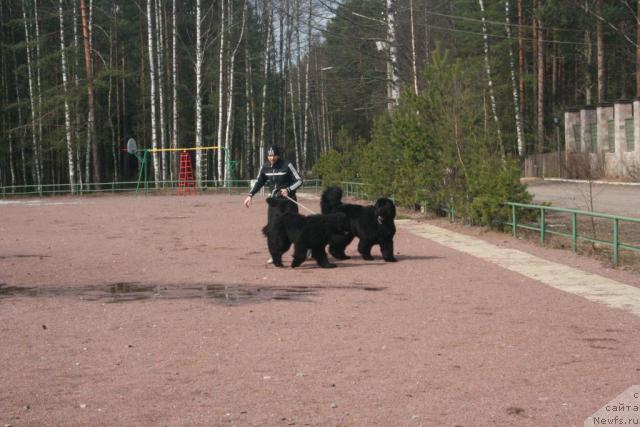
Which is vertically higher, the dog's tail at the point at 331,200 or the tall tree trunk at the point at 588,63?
the tall tree trunk at the point at 588,63

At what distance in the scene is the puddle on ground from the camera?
11.6 m

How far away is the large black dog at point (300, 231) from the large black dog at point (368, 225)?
501mm

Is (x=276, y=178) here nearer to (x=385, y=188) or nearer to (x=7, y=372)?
(x=7, y=372)

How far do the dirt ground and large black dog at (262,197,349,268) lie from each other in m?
0.28

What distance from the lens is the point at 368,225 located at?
594 inches

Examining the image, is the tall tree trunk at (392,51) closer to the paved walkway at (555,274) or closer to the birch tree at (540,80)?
the paved walkway at (555,274)

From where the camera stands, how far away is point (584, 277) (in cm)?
1298

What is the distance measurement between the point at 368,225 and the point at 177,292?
12.9 ft

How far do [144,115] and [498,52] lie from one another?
28068 mm

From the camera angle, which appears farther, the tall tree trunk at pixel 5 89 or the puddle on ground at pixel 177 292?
the tall tree trunk at pixel 5 89

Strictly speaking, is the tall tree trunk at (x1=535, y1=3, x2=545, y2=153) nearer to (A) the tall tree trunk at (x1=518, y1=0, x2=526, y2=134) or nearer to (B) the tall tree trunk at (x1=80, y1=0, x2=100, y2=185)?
(A) the tall tree trunk at (x1=518, y1=0, x2=526, y2=134)

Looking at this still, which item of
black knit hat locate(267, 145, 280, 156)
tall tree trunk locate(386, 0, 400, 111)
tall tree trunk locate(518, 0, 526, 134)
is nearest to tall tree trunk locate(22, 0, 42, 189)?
tall tree trunk locate(518, 0, 526, 134)

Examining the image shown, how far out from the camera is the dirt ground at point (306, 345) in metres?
6.33

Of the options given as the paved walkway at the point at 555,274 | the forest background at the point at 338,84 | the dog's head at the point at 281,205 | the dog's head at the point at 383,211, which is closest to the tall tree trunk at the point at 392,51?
the forest background at the point at 338,84
